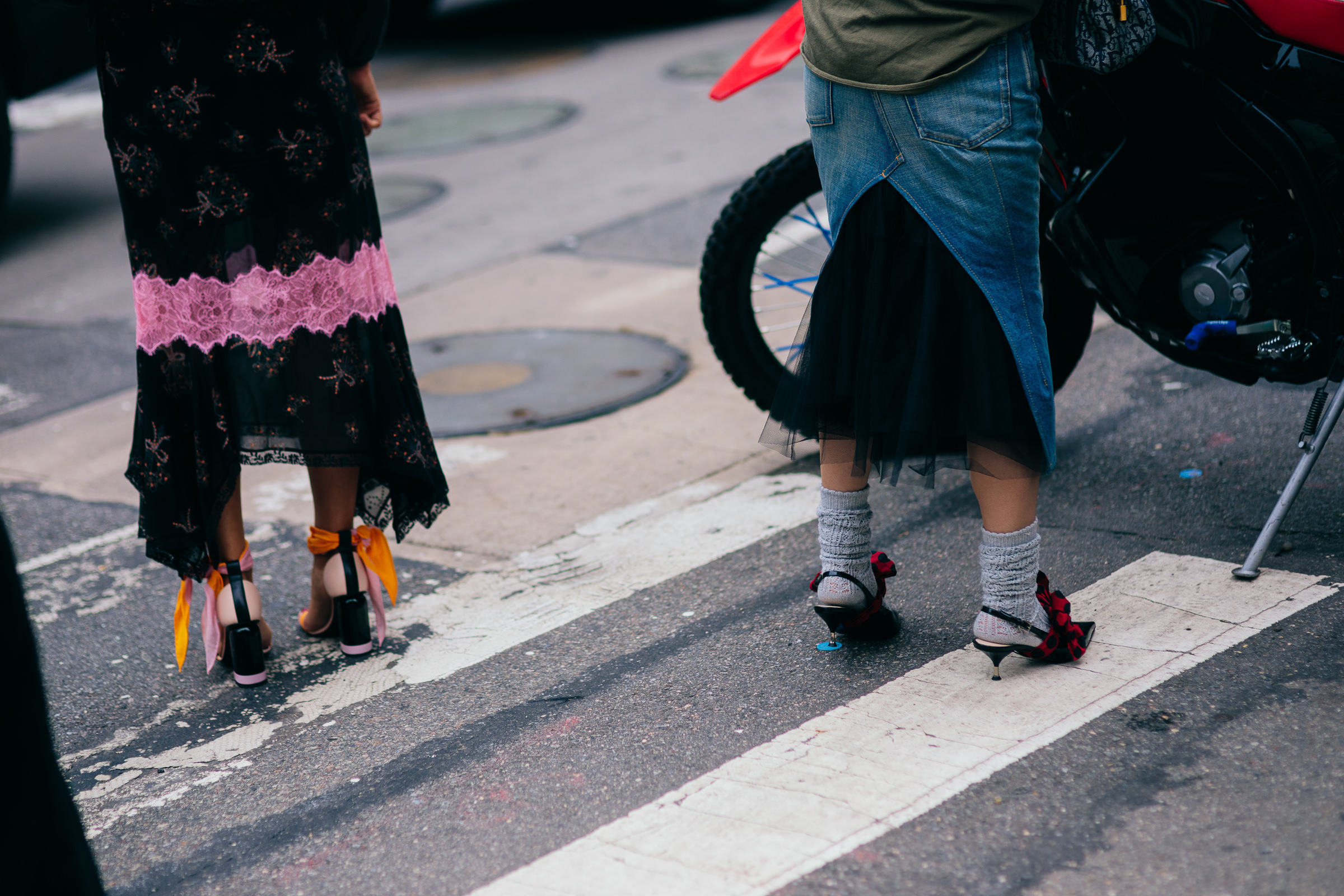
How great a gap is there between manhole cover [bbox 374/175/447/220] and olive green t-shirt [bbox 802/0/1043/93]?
5.38 meters

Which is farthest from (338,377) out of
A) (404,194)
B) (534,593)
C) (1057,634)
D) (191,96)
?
(404,194)

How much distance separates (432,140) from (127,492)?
17.7 feet

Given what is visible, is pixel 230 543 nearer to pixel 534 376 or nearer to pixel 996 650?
pixel 996 650

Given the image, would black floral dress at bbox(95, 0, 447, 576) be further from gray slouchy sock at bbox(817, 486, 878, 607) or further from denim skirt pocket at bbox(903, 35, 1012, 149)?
denim skirt pocket at bbox(903, 35, 1012, 149)

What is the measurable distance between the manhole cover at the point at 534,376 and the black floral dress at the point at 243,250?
5.09 feet

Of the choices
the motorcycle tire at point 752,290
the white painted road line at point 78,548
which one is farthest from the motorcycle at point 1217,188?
the white painted road line at point 78,548

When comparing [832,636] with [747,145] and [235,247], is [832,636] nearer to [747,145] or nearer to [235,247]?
[235,247]

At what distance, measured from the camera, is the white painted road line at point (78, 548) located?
4.04 m

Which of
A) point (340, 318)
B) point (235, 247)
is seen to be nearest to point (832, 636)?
point (340, 318)

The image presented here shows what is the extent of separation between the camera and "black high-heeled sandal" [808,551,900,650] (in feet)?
9.48

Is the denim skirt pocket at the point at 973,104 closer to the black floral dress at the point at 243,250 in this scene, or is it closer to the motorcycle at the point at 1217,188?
the motorcycle at the point at 1217,188

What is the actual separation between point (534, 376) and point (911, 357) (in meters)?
2.63

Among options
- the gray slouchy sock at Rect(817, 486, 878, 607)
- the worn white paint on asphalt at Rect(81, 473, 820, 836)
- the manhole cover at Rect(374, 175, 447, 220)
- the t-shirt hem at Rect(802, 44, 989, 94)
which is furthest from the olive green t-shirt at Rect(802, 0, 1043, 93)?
the manhole cover at Rect(374, 175, 447, 220)

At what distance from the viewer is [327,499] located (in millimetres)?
3217
